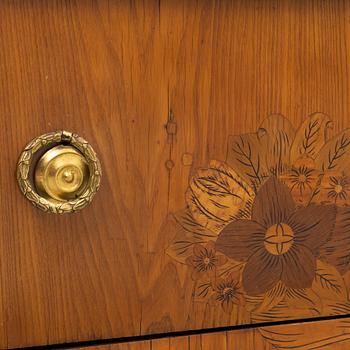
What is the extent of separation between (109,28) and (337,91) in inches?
8.0

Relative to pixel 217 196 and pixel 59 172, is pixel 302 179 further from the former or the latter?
pixel 59 172

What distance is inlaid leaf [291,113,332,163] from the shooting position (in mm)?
563

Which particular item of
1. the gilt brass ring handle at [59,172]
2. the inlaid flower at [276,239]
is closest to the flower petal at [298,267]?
the inlaid flower at [276,239]

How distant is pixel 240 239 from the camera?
21.7 inches

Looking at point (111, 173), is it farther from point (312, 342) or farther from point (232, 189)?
point (312, 342)

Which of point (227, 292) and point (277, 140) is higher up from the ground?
point (277, 140)

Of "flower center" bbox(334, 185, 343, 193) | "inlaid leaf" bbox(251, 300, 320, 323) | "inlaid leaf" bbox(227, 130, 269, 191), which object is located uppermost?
"inlaid leaf" bbox(227, 130, 269, 191)

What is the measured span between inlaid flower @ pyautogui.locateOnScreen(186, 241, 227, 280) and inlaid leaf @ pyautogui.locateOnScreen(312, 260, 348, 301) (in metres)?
0.09

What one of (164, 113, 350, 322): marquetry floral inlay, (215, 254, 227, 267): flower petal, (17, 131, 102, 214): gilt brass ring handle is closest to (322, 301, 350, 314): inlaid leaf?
(164, 113, 350, 322): marquetry floral inlay

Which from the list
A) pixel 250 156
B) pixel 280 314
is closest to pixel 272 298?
pixel 280 314

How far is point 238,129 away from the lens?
1.79 ft

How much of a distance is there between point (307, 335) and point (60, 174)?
0.26m

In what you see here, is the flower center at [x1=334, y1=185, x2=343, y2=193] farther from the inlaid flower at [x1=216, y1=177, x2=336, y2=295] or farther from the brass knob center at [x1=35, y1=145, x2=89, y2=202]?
the brass knob center at [x1=35, y1=145, x2=89, y2=202]

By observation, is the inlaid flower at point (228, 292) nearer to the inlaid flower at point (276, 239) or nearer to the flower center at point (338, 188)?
the inlaid flower at point (276, 239)
